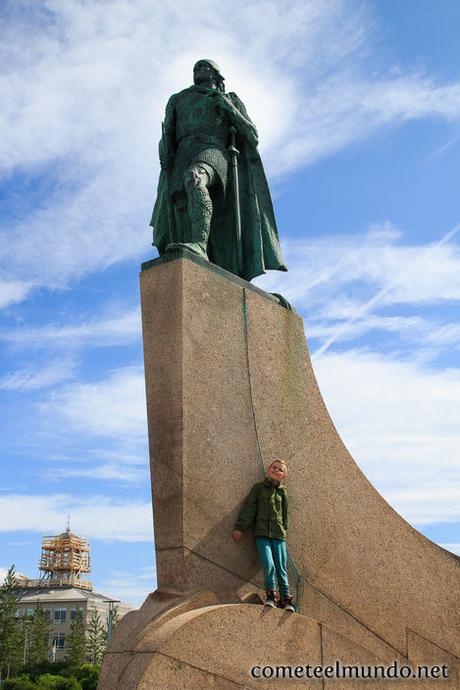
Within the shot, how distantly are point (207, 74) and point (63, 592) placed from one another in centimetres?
7840

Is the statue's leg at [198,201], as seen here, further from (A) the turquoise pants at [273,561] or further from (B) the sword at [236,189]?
(A) the turquoise pants at [273,561]

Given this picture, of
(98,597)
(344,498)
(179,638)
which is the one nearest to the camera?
(179,638)

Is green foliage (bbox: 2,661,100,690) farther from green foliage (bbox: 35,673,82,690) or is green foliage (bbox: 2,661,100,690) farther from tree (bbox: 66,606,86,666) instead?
tree (bbox: 66,606,86,666)

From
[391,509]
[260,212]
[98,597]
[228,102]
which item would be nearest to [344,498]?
[391,509]

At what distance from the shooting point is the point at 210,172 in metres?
8.56

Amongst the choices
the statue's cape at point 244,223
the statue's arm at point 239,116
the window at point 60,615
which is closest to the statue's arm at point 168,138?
the statue's cape at point 244,223

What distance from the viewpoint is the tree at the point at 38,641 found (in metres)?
47.8

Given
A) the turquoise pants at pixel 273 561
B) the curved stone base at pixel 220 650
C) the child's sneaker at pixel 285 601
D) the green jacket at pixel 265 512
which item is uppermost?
the green jacket at pixel 265 512

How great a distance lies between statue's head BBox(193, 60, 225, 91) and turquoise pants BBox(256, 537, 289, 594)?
559 cm

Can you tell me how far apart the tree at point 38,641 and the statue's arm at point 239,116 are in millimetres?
45899

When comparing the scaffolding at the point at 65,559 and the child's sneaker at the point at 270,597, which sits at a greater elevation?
the scaffolding at the point at 65,559

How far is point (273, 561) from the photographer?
6781 mm

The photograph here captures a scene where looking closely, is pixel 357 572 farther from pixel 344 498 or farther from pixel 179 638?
pixel 179 638

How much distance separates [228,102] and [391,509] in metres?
5.16
